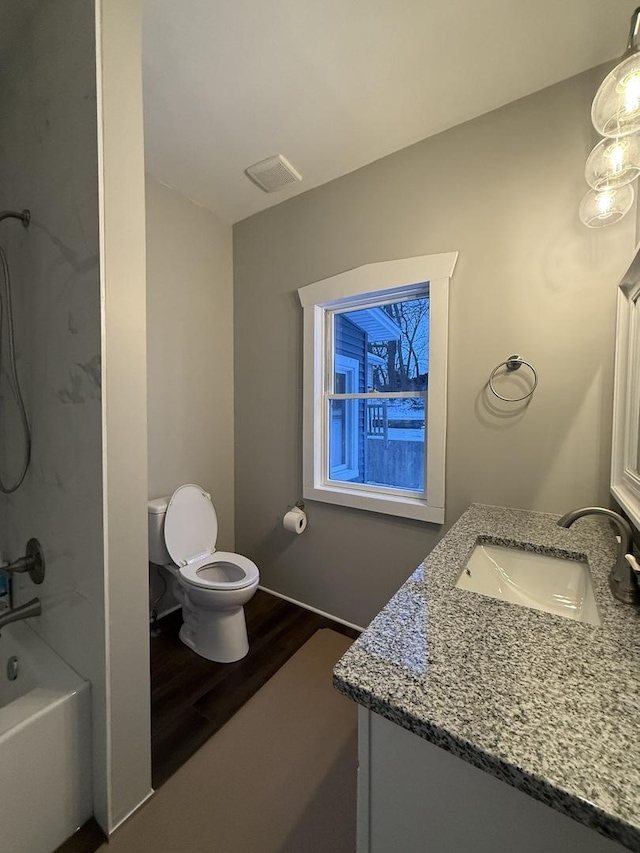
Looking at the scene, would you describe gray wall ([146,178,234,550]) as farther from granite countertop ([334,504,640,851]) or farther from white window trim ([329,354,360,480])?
granite countertop ([334,504,640,851])

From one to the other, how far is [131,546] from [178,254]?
1.88 m

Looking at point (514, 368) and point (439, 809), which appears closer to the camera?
point (439, 809)

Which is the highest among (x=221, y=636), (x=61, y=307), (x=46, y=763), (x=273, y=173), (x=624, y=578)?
(x=273, y=173)

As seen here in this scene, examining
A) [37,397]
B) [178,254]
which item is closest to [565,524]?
[37,397]

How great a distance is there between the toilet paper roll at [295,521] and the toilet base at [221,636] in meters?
0.53

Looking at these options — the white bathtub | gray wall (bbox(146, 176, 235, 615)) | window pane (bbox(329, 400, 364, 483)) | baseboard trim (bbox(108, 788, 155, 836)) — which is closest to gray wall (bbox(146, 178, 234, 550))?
gray wall (bbox(146, 176, 235, 615))

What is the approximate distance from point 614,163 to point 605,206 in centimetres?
14

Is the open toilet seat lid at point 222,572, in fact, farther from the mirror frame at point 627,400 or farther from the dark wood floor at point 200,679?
the mirror frame at point 627,400

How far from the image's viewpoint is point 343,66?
1.33 m

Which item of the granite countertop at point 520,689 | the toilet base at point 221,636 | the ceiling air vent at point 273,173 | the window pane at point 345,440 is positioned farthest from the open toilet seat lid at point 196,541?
the ceiling air vent at point 273,173

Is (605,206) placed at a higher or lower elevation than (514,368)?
higher

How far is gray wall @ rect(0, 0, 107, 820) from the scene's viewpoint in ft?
3.10

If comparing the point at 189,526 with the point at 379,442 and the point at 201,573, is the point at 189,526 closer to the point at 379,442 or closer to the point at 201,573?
the point at 201,573

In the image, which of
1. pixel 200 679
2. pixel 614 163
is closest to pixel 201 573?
pixel 200 679
